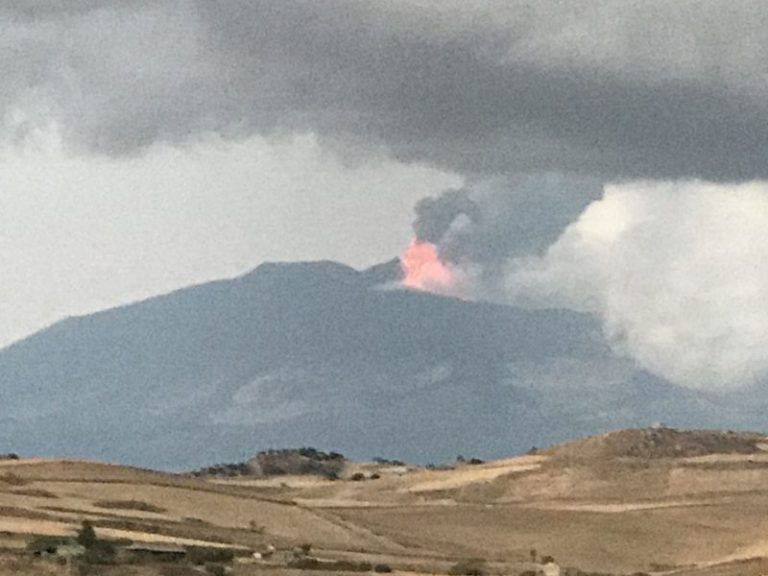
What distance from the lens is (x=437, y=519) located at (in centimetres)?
15288

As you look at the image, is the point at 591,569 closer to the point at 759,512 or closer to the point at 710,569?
the point at 710,569

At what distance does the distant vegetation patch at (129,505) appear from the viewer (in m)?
133

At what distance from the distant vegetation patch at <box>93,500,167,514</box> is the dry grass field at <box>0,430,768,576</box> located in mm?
183

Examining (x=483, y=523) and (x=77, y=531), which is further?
(x=483, y=523)

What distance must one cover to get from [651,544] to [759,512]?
25.9 metres

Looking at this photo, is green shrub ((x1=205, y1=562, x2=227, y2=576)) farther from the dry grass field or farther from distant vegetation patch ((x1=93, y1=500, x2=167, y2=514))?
distant vegetation patch ((x1=93, y1=500, x2=167, y2=514))

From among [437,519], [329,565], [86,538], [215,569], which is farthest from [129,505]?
[215,569]

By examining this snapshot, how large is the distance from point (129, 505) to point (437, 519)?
110 ft

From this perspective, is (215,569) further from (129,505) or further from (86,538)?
(129,505)

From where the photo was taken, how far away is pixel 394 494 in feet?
630

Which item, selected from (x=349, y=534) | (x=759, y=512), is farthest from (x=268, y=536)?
(x=759, y=512)

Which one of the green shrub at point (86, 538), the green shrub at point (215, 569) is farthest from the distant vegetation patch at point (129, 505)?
the green shrub at point (215, 569)

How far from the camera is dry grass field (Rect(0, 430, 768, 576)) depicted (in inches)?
4429

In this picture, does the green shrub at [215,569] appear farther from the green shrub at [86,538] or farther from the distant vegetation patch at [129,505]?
the distant vegetation patch at [129,505]
